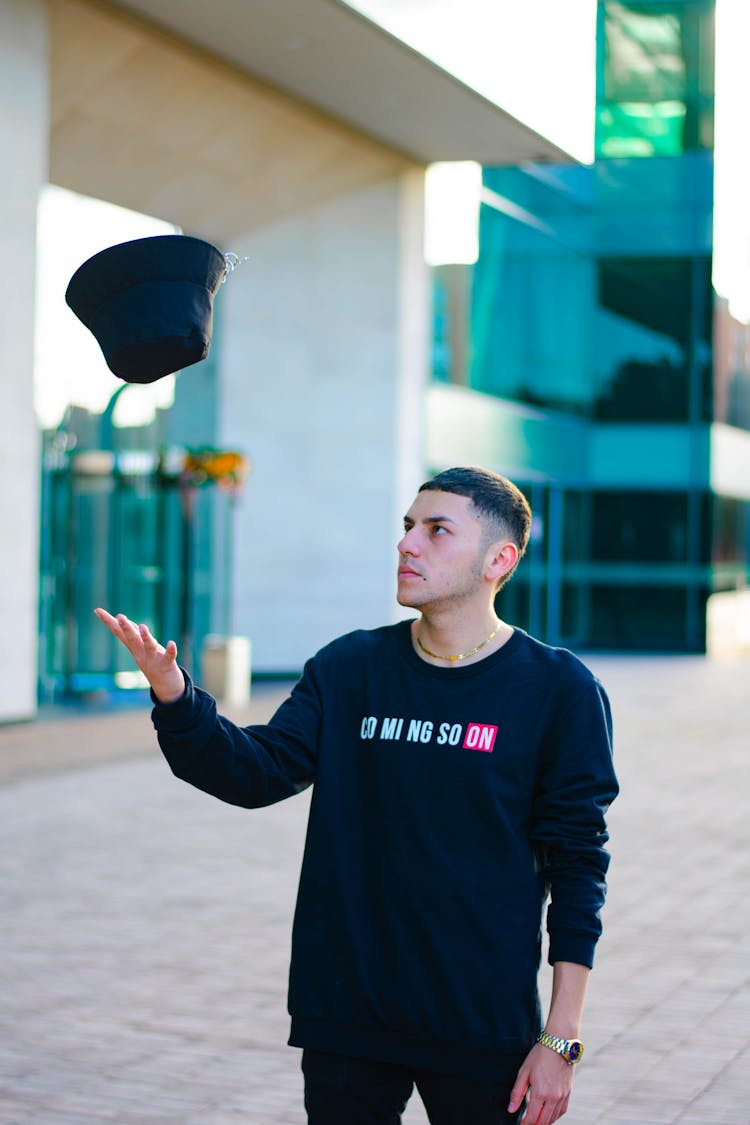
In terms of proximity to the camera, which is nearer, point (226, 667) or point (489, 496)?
point (489, 496)

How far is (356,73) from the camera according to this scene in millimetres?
16641

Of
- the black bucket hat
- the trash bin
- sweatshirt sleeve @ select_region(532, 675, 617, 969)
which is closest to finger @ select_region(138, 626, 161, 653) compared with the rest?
the black bucket hat

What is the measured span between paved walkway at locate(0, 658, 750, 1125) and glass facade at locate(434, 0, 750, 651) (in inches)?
640

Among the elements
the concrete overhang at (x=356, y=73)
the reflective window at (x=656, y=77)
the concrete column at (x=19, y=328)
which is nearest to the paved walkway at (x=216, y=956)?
the concrete column at (x=19, y=328)

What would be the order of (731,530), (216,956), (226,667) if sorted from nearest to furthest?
(216,956) → (226,667) → (731,530)

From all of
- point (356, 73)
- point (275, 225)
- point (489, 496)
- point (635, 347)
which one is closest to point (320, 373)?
point (275, 225)

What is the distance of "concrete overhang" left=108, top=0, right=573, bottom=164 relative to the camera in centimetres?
1468

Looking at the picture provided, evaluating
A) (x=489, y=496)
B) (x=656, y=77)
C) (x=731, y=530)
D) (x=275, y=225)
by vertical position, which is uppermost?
(x=656, y=77)

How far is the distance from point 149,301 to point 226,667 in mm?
14396

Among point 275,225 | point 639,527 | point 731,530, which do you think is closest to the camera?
point 275,225

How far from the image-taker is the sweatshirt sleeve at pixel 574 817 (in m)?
2.85

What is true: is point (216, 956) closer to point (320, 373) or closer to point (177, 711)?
point (177, 711)

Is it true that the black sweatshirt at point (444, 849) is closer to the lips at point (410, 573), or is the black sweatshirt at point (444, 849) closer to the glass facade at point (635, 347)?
the lips at point (410, 573)

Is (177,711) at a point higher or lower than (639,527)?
lower
